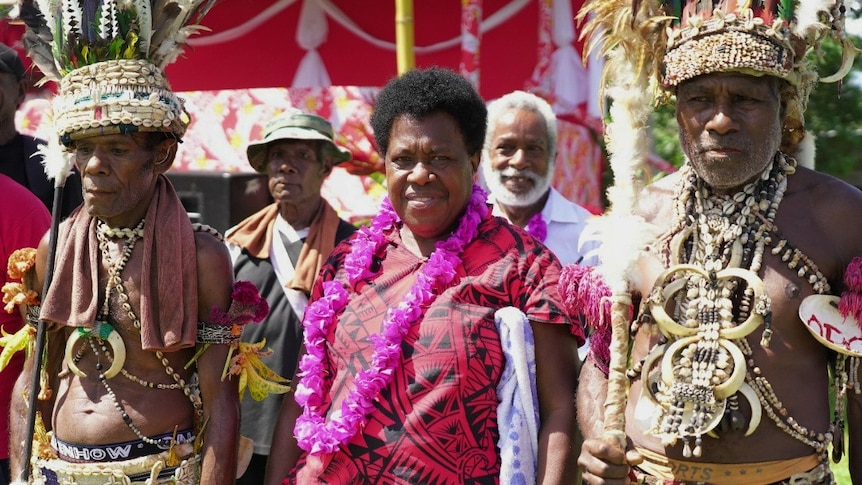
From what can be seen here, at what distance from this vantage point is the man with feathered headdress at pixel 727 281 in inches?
130

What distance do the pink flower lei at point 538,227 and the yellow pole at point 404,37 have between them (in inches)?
86.5

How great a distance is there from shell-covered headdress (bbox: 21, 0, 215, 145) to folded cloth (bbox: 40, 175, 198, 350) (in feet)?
1.13

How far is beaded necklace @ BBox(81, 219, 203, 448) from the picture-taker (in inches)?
156

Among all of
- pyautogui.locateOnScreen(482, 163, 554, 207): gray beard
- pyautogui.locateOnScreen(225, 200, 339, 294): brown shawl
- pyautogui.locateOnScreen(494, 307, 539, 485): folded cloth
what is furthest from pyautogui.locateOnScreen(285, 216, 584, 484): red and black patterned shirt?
pyautogui.locateOnScreen(482, 163, 554, 207): gray beard

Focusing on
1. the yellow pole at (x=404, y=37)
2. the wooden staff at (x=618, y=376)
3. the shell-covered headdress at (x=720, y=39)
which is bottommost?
the wooden staff at (x=618, y=376)

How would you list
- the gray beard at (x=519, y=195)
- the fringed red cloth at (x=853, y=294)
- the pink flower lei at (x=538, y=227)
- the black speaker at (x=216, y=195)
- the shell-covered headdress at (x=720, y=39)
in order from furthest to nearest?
1. the black speaker at (x=216, y=195)
2. the gray beard at (x=519, y=195)
3. the pink flower lei at (x=538, y=227)
4. the shell-covered headdress at (x=720, y=39)
5. the fringed red cloth at (x=853, y=294)

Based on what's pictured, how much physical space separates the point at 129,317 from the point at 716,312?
2.06 metres

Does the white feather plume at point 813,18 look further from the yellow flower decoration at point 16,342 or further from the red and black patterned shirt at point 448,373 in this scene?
the yellow flower decoration at point 16,342

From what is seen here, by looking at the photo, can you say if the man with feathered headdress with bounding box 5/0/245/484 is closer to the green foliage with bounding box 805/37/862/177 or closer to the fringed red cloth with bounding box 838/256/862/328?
the fringed red cloth with bounding box 838/256/862/328

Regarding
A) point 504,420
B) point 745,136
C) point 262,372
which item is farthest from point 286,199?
point 745,136

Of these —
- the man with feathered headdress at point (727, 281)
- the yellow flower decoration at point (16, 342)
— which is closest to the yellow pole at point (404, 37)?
the yellow flower decoration at point (16, 342)

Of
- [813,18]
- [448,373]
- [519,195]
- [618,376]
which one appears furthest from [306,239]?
[813,18]

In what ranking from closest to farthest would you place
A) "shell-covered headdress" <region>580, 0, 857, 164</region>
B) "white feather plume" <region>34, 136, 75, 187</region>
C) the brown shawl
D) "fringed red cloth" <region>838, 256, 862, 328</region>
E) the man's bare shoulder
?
"fringed red cloth" <region>838, 256, 862, 328</region>
"shell-covered headdress" <region>580, 0, 857, 164</region>
the man's bare shoulder
"white feather plume" <region>34, 136, 75, 187</region>
the brown shawl

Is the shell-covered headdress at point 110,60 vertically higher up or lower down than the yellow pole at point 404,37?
lower down
